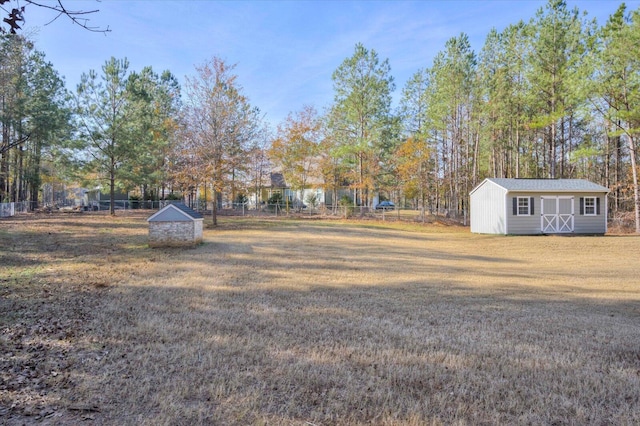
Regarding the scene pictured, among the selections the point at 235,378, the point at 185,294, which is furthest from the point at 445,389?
the point at 185,294

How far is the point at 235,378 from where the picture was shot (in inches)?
133

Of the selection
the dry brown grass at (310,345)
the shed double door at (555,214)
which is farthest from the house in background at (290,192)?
the dry brown grass at (310,345)

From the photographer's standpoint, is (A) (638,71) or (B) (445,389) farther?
(A) (638,71)

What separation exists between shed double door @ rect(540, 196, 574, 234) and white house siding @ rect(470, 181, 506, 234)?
2.31 metres

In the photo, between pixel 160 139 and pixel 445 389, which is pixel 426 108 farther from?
pixel 445 389

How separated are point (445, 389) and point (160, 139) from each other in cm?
3245

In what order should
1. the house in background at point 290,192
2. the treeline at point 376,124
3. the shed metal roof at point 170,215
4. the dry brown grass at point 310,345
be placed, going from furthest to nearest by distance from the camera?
the house in background at point 290,192, the treeline at point 376,124, the shed metal roof at point 170,215, the dry brown grass at point 310,345

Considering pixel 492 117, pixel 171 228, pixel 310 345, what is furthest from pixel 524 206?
pixel 310 345

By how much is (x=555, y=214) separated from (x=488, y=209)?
361 centimetres

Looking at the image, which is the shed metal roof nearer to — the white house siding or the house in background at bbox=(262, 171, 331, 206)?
the white house siding

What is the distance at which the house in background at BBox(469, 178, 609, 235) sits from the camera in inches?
856

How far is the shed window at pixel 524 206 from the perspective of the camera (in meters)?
21.8

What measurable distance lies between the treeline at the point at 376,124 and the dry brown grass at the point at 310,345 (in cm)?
1253

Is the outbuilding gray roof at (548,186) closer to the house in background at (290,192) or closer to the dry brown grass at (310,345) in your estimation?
the dry brown grass at (310,345)
